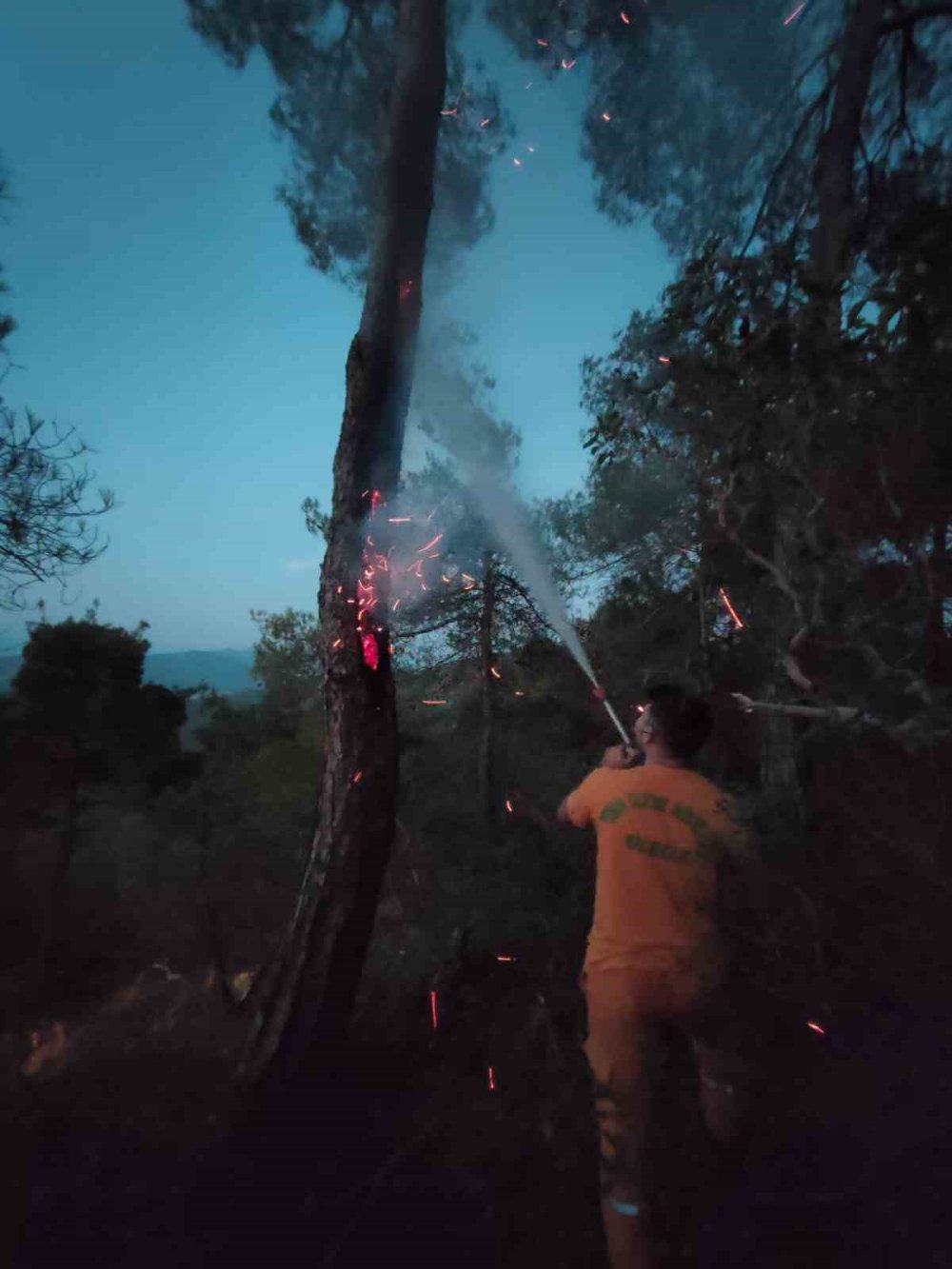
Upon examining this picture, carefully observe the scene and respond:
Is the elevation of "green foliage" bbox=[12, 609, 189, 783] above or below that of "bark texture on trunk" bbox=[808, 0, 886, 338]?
below

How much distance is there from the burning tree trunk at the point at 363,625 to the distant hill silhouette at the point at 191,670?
3473 millimetres

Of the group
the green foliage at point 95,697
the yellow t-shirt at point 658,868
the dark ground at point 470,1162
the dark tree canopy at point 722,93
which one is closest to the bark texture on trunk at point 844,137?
the dark tree canopy at point 722,93

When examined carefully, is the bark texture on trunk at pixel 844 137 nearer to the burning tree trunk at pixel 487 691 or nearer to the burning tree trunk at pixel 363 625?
the burning tree trunk at pixel 363 625

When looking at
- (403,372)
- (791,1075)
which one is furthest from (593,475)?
(791,1075)

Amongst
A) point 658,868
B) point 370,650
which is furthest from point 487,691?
point 658,868

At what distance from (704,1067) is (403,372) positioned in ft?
14.2

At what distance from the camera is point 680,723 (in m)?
3.09

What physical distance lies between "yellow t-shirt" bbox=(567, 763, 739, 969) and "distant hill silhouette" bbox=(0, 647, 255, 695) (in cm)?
568

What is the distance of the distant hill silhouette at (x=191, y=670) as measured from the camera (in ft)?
22.7

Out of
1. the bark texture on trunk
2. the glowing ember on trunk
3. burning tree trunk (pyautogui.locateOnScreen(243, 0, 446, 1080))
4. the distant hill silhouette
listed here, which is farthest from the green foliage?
the bark texture on trunk

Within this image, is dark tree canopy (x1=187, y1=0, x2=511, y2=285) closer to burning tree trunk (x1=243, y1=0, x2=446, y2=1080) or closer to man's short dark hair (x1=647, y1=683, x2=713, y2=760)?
burning tree trunk (x1=243, y1=0, x2=446, y2=1080)

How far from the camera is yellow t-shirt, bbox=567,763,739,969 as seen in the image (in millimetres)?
2883

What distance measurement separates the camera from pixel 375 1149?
4133mm

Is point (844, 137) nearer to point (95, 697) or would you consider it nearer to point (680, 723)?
point (680, 723)
